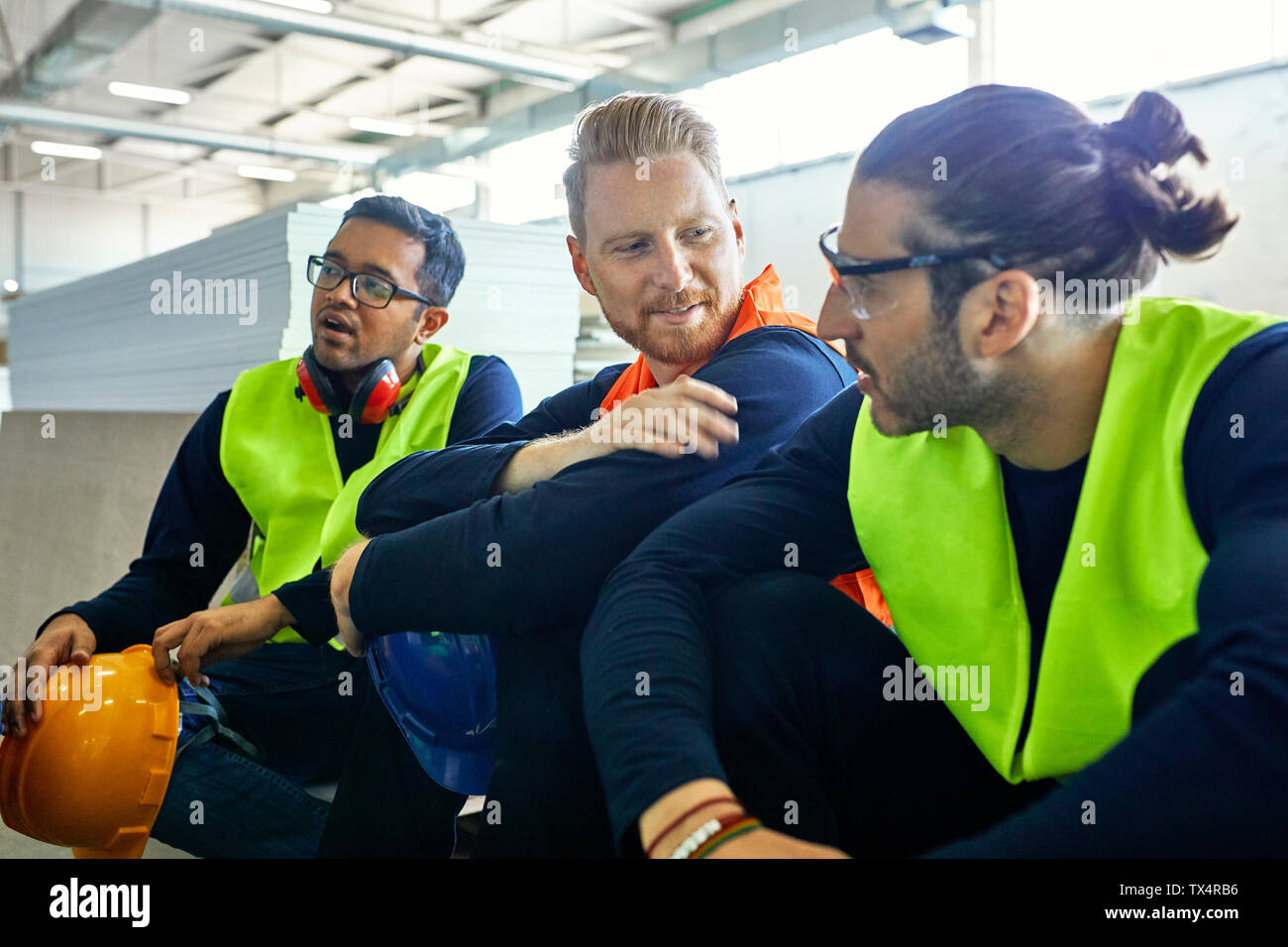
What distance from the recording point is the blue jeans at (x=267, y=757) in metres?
2.13

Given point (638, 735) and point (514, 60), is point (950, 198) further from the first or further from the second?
point (514, 60)

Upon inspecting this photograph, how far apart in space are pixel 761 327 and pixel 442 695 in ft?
2.64

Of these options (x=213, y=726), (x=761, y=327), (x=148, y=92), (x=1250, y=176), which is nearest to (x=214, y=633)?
(x=213, y=726)

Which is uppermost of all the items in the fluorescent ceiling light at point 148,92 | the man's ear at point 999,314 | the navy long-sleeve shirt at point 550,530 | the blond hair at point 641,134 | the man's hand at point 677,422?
the fluorescent ceiling light at point 148,92

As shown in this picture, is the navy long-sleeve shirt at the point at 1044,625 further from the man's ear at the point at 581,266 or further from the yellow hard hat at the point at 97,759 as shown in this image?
the yellow hard hat at the point at 97,759

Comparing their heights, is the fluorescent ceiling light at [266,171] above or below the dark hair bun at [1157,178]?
above

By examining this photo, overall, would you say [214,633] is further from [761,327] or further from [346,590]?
[761,327]

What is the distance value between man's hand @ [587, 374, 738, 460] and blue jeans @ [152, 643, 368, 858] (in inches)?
41.8

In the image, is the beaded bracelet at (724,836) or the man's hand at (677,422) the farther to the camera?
the man's hand at (677,422)

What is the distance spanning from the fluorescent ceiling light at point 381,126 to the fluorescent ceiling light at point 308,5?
5.61 m

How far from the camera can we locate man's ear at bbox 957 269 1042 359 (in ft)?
4.02

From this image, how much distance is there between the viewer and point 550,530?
1.50m

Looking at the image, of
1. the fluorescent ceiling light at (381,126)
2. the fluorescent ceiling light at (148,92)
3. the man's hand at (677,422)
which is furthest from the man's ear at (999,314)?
the fluorescent ceiling light at (381,126)

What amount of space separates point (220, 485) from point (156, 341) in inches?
104
